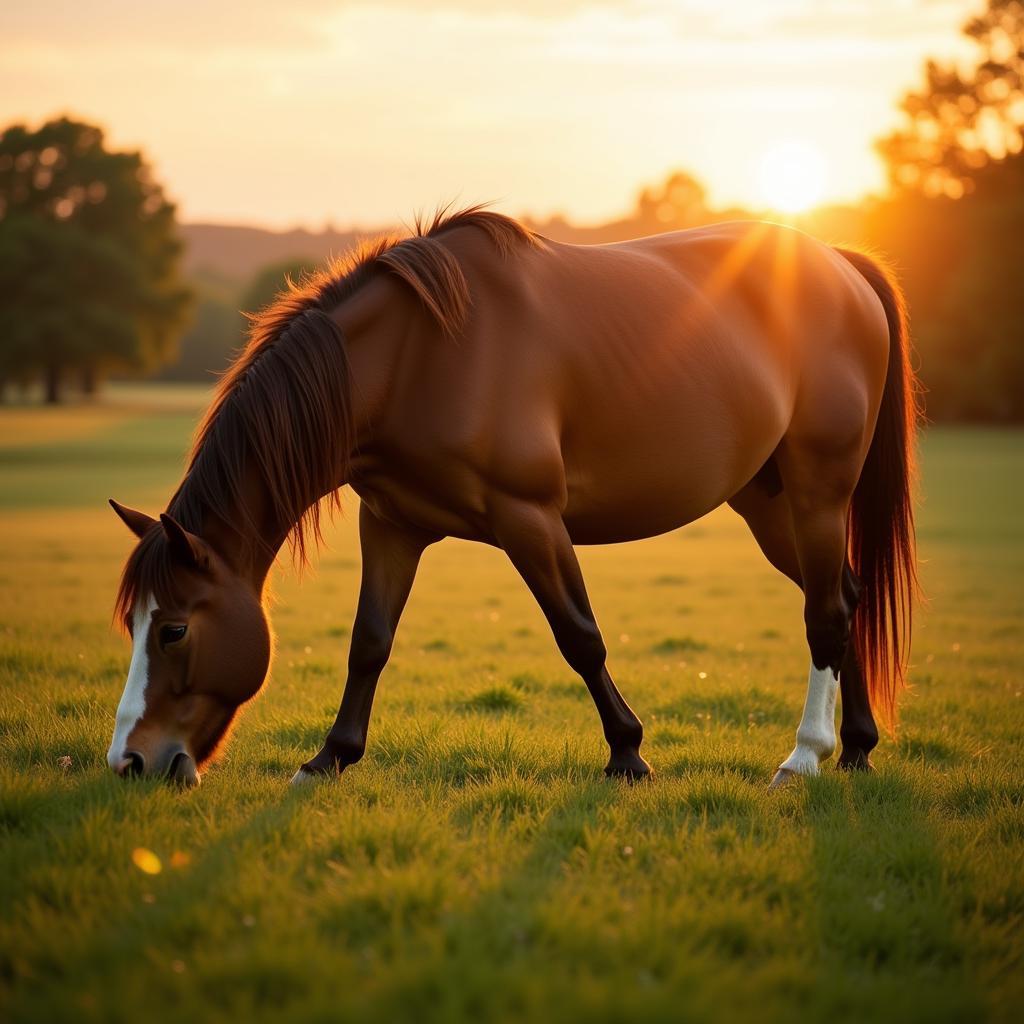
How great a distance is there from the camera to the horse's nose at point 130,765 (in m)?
4.05

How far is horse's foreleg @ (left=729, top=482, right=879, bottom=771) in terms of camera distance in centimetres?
531

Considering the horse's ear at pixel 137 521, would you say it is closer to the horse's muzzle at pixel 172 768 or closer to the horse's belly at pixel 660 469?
the horse's muzzle at pixel 172 768

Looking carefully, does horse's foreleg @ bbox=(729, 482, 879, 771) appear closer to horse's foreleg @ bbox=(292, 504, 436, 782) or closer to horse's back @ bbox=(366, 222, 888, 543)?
horse's back @ bbox=(366, 222, 888, 543)

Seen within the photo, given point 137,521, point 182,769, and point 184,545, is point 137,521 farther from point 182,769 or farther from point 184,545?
point 182,769

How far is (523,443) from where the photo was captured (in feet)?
14.3

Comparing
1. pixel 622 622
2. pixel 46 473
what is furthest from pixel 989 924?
pixel 46 473

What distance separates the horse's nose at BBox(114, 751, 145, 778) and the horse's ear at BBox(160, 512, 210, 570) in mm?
713

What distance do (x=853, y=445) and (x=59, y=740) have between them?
12.9ft

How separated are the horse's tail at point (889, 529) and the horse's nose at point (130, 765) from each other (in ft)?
11.2

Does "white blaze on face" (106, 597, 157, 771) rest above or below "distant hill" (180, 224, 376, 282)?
below

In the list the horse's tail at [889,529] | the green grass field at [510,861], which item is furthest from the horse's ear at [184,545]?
the horse's tail at [889,529]

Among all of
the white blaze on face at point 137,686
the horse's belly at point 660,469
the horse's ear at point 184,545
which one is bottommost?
the white blaze on face at point 137,686

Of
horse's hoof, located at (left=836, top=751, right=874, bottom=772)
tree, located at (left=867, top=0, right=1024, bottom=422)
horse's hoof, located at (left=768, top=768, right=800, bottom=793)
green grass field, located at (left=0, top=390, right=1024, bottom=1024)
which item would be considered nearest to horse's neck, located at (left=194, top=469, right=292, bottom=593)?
green grass field, located at (left=0, top=390, right=1024, bottom=1024)

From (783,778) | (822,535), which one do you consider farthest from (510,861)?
(822,535)
